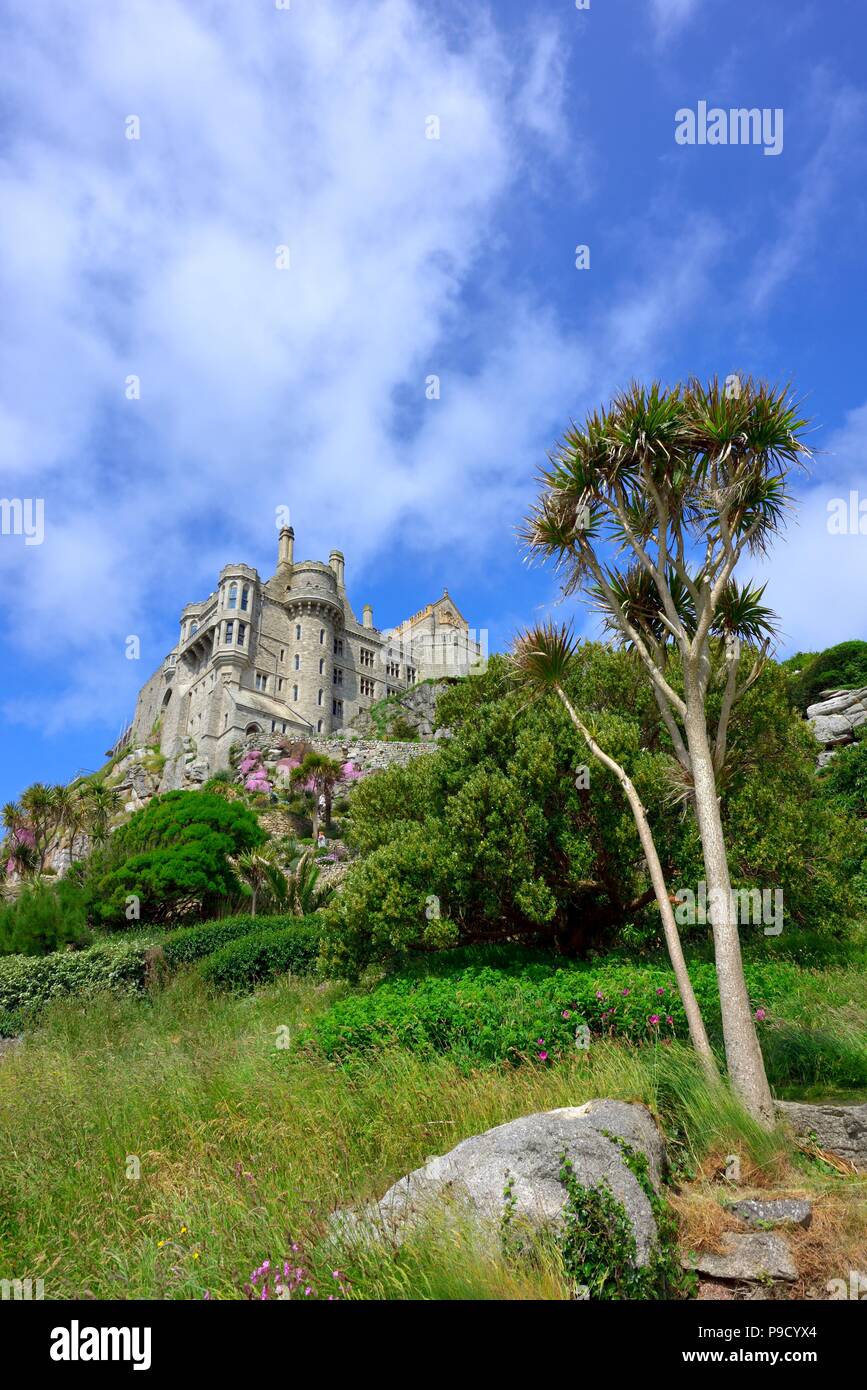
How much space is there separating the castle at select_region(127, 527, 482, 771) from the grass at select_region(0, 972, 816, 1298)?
168 feet

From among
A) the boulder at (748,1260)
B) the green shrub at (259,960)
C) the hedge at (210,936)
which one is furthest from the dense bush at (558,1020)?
the hedge at (210,936)

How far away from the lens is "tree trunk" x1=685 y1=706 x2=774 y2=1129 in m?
6.15

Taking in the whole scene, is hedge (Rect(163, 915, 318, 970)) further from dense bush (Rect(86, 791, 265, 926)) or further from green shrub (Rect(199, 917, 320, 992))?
dense bush (Rect(86, 791, 265, 926))

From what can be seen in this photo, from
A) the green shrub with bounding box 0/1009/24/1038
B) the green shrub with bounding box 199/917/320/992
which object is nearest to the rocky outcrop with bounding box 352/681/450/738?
the green shrub with bounding box 199/917/320/992

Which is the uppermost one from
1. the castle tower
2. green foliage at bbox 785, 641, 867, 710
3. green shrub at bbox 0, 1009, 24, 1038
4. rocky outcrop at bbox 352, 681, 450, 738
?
the castle tower

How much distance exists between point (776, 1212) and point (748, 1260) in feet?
1.46

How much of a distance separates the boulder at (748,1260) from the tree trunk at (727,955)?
1415 mm

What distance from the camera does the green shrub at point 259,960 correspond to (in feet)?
52.6

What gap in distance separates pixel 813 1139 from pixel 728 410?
252 inches

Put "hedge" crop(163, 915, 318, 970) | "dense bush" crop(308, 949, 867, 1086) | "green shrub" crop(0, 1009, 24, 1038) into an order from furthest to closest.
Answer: "hedge" crop(163, 915, 318, 970) < "green shrub" crop(0, 1009, 24, 1038) < "dense bush" crop(308, 949, 867, 1086)

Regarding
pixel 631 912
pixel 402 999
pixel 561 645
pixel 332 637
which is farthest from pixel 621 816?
pixel 332 637

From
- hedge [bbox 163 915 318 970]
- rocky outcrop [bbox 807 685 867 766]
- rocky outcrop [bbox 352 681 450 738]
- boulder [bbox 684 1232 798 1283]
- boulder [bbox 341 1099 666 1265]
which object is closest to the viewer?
boulder [bbox 341 1099 666 1265]

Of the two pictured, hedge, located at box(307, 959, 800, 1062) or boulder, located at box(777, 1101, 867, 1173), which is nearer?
boulder, located at box(777, 1101, 867, 1173)
